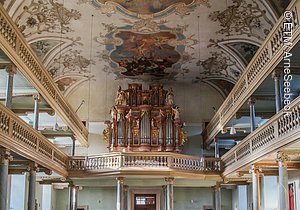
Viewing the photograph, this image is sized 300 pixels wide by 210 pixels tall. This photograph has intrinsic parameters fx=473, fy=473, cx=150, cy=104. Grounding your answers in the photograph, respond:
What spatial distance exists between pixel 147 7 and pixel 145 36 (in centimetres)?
300

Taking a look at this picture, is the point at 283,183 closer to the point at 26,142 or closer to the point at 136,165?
the point at 26,142

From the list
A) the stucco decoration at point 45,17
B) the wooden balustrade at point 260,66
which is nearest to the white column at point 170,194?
the wooden balustrade at point 260,66

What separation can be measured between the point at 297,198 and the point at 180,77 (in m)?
12.0

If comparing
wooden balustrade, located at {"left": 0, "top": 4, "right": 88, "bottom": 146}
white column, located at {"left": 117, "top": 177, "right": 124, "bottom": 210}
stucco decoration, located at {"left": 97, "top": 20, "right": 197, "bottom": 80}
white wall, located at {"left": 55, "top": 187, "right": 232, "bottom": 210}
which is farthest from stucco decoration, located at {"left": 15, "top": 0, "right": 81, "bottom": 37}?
white wall, located at {"left": 55, "top": 187, "right": 232, "bottom": 210}

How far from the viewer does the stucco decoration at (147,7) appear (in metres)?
19.4

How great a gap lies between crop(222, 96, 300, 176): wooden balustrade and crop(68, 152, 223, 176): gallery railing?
2.55 metres

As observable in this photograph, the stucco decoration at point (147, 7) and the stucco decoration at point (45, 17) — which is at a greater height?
the stucco decoration at point (147, 7)

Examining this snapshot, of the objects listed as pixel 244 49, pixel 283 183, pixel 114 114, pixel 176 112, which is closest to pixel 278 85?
pixel 283 183

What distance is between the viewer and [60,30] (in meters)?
21.6

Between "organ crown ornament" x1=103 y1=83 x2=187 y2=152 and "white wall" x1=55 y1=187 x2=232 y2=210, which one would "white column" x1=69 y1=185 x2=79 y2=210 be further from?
A: "white wall" x1=55 y1=187 x2=232 y2=210

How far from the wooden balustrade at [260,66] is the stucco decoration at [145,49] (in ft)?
12.9

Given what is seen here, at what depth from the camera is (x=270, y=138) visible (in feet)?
48.3

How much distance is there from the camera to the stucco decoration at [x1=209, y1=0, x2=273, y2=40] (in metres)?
19.3

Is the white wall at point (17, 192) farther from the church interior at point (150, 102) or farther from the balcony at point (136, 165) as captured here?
the balcony at point (136, 165)
